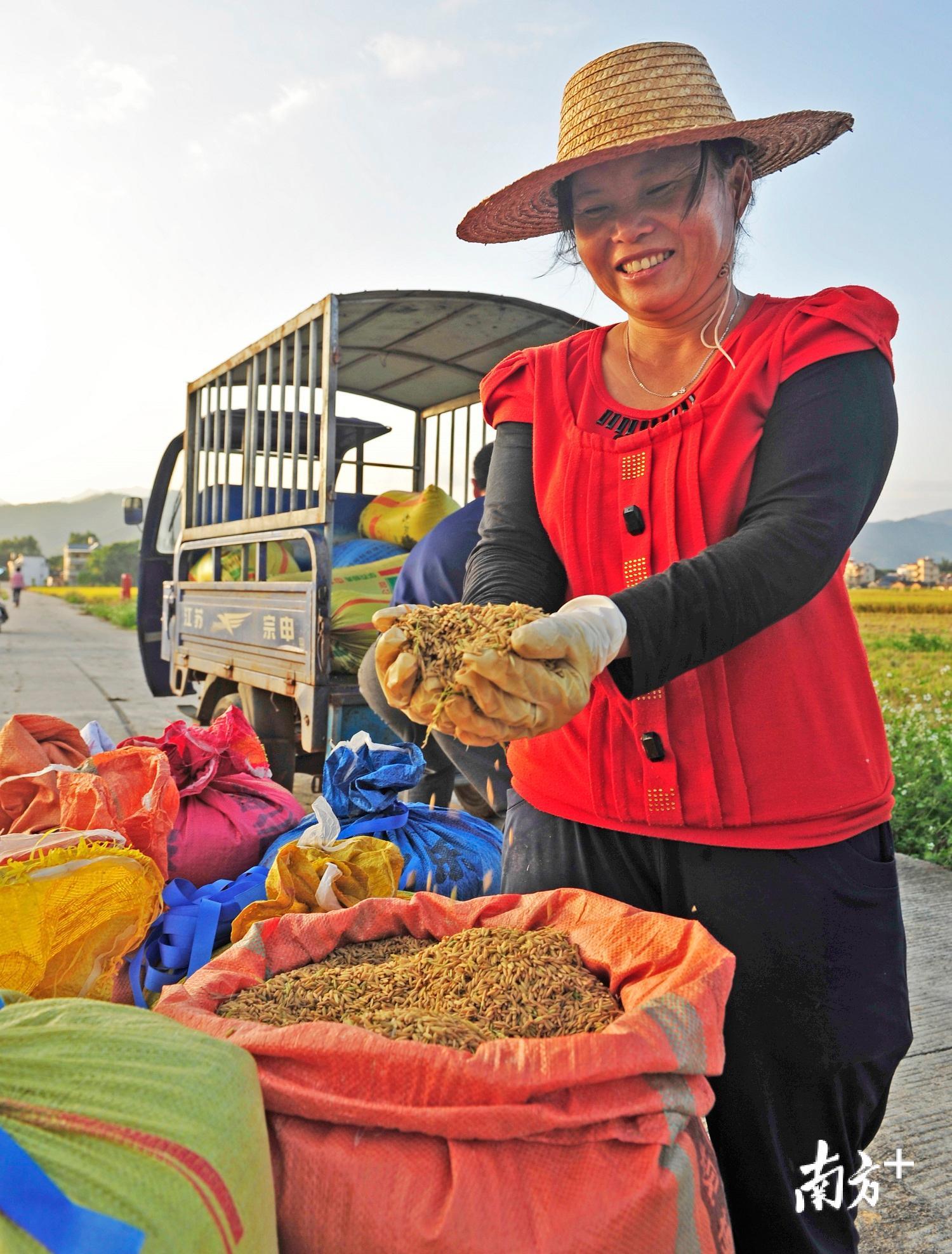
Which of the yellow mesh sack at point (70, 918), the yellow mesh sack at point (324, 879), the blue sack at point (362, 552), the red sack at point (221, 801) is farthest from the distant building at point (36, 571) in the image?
the yellow mesh sack at point (70, 918)

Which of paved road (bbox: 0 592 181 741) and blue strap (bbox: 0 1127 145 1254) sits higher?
blue strap (bbox: 0 1127 145 1254)

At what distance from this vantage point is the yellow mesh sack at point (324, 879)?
1751 mm

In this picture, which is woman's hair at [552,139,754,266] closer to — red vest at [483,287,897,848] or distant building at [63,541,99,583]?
red vest at [483,287,897,848]

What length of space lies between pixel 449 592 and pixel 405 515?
8.35 ft

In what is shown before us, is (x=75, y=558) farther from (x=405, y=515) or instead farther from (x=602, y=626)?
(x=602, y=626)

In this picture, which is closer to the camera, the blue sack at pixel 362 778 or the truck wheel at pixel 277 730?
the blue sack at pixel 362 778

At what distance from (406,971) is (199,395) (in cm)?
568

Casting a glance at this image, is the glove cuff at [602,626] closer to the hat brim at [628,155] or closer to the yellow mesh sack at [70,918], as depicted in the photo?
the hat brim at [628,155]

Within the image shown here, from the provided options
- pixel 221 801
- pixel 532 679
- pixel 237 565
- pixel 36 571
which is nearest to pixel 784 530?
pixel 532 679

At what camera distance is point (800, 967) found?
124 centimetres

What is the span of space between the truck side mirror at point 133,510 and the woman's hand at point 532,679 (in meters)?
6.89

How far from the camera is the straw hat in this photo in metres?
1.38

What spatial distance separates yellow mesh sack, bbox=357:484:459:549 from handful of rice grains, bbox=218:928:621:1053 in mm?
4420

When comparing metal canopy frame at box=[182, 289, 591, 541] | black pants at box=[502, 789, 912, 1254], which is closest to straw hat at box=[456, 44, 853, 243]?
black pants at box=[502, 789, 912, 1254]
